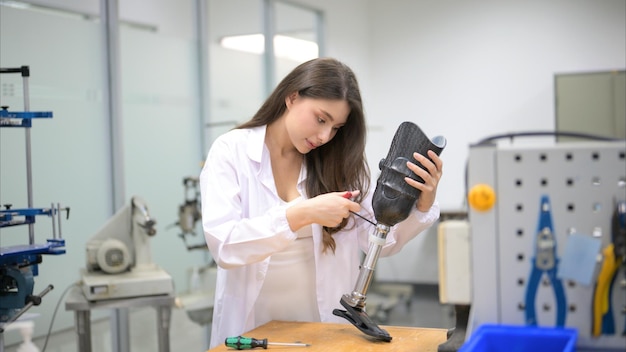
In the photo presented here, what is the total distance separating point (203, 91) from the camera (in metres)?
4.26

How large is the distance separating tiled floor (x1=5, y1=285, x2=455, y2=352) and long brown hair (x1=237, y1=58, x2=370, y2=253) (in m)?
0.89

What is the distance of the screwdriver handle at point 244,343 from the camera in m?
1.36

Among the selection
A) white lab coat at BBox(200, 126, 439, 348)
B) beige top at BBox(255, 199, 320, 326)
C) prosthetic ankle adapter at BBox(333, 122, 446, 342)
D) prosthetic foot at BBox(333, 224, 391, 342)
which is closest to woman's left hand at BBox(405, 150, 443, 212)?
prosthetic ankle adapter at BBox(333, 122, 446, 342)

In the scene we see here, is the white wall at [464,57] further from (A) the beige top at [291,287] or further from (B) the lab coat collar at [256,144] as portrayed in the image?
(A) the beige top at [291,287]

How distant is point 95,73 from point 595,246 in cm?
301

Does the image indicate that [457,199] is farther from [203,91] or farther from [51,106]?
[51,106]

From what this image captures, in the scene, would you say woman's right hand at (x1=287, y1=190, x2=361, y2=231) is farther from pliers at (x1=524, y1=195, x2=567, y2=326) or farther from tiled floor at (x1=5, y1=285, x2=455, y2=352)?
tiled floor at (x1=5, y1=285, x2=455, y2=352)

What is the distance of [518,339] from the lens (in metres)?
1.06

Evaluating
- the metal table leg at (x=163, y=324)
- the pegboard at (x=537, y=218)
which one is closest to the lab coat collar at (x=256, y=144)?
the pegboard at (x=537, y=218)

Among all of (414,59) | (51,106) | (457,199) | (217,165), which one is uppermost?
(414,59)

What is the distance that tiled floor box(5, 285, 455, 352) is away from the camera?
140 inches

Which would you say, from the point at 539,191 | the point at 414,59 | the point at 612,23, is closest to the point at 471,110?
the point at 414,59

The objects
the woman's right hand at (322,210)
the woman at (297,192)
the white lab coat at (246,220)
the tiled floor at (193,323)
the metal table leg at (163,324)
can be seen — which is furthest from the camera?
the tiled floor at (193,323)

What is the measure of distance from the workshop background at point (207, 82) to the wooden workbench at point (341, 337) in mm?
1858
